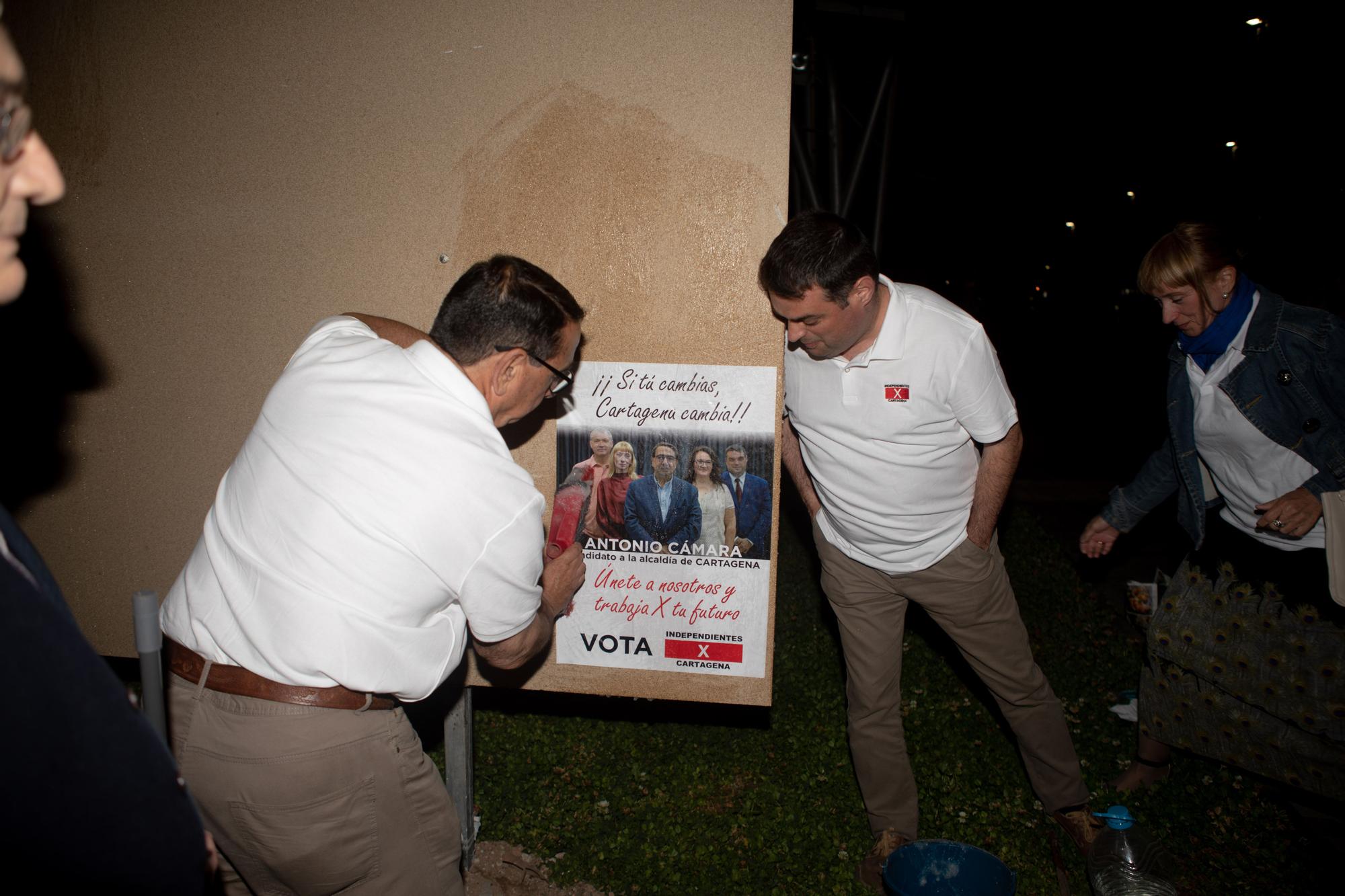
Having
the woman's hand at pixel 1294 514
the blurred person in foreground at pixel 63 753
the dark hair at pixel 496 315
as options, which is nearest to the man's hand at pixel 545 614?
the dark hair at pixel 496 315

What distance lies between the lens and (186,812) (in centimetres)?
104

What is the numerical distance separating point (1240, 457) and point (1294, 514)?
0.82 feet

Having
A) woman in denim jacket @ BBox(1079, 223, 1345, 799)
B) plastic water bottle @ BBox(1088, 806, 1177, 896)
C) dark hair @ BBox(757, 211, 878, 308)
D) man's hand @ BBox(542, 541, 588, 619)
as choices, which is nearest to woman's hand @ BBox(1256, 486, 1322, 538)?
woman in denim jacket @ BBox(1079, 223, 1345, 799)

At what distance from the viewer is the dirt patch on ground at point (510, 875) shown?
10.1 ft

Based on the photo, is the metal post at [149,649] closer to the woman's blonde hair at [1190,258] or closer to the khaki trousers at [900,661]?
the khaki trousers at [900,661]

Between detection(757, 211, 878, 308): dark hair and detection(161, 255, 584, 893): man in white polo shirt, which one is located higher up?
detection(757, 211, 878, 308): dark hair

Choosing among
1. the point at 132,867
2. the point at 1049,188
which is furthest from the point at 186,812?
the point at 1049,188

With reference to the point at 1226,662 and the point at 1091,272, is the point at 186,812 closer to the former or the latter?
the point at 1226,662

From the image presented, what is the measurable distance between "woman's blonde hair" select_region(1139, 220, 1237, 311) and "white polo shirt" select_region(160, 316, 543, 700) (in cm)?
241

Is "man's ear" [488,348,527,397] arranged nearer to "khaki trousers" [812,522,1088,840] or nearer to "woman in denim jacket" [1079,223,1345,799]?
"khaki trousers" [812,522,1088,840]

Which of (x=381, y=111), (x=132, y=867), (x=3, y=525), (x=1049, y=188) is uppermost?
(x=1049, y=188)

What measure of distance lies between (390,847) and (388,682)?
43cm

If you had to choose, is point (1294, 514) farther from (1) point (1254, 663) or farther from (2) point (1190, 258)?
(2) point (1190, 258)

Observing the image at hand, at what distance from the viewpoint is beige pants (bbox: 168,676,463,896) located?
5.68 feet
